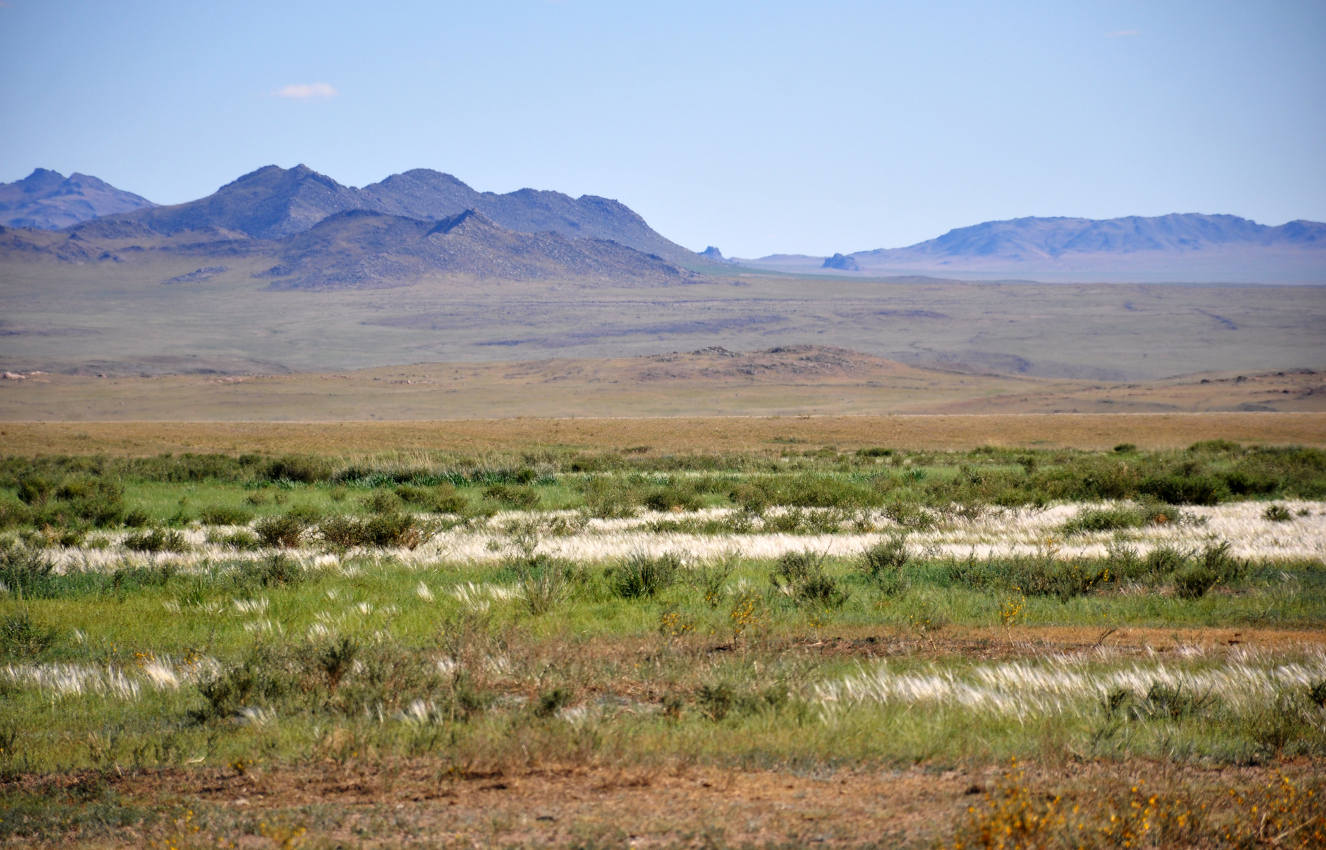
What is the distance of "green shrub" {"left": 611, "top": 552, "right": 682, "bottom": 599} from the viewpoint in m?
11.9

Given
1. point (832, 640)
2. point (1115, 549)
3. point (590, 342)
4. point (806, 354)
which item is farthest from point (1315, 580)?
point (590, 342)

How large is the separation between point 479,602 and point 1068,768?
6.94m

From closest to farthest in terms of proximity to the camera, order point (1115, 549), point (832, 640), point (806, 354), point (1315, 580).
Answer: point (832, 640), point (1315, 580), point (1115, 549), point (806, 354)

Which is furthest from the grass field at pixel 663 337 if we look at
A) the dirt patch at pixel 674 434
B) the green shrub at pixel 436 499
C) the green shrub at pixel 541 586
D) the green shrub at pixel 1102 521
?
the green shrub at pixel 541 586

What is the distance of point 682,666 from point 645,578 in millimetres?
3933

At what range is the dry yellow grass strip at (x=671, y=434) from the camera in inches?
1988

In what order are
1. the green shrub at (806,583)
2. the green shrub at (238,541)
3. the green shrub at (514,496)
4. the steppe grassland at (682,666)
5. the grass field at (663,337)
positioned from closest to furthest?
the steppe grassland at (682,666) → the green shrub at (806,583) → the green shrub at (238,541) → the green shrub at (514,496) → the grass field at (663,337)

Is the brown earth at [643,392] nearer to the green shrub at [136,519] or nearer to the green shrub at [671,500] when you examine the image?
the green shrub at [671,500]

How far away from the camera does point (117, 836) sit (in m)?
5.29

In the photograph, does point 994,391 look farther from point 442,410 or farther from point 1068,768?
point 1068,768

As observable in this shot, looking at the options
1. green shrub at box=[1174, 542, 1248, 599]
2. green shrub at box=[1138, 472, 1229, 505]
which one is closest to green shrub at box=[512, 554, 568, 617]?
green shrub at box=[1174, 542, 1248, 599]

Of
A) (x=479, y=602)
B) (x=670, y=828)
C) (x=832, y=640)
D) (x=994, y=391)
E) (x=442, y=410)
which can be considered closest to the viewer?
(x=670, y=828)

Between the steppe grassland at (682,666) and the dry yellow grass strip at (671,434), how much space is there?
3229 cm

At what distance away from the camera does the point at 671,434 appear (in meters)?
61.0
